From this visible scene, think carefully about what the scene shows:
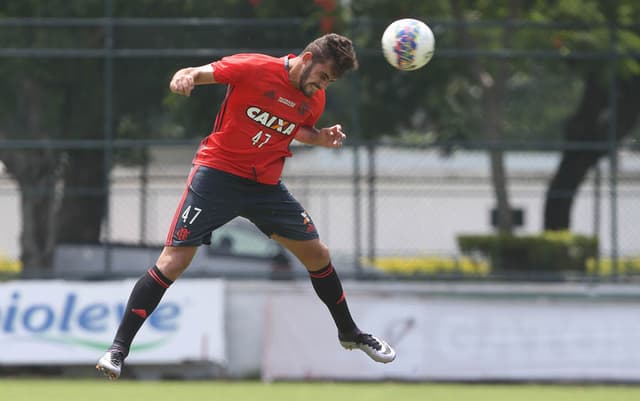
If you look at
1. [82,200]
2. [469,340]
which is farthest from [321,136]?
[82,200]

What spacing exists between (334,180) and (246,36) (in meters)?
3.15

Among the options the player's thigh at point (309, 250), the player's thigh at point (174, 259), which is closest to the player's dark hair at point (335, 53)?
the player's thigh at point (309, 250)

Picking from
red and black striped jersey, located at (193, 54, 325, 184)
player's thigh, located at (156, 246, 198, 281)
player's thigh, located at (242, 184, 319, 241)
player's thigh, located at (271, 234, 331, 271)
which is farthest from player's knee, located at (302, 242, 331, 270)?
player's thigh, located at (156, 246, 198, 281)

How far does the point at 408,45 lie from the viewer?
700cm

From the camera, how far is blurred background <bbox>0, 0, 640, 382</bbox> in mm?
11914

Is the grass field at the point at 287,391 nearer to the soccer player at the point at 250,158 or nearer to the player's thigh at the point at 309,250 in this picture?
the player's thigh at the point at 309,250

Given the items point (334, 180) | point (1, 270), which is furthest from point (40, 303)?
point (334, 180)

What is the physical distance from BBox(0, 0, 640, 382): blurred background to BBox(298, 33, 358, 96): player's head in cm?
539

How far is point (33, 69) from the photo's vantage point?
41.6ft

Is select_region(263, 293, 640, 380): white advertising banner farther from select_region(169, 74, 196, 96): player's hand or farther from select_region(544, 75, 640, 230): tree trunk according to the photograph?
select_region(169, 74, 196, 96): player's hand

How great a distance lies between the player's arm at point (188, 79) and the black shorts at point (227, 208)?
2.35ft

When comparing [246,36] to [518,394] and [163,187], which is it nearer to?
[163,187]

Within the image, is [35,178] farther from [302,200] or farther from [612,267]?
[612,267]

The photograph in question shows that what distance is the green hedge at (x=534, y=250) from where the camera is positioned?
43.2 feet
